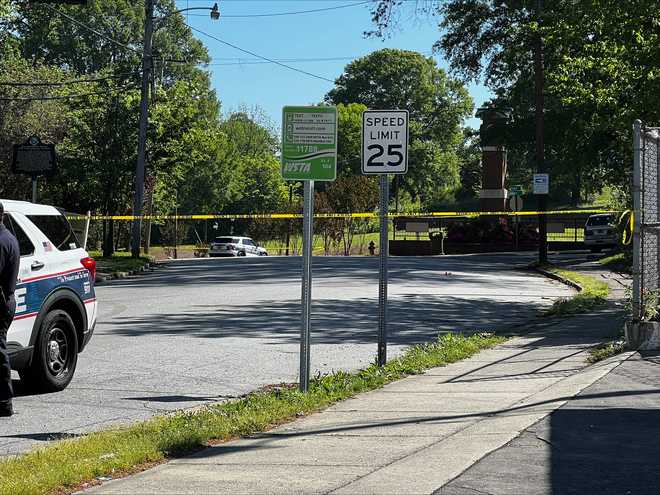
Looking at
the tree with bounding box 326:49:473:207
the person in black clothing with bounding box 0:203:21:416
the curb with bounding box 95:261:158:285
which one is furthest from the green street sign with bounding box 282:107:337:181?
the tree with bounding box 326:49:473:207

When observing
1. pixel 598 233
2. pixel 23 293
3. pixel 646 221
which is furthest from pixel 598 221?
pixel 23 293

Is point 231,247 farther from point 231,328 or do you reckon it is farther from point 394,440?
point 394,440

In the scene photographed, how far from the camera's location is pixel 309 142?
406 inches

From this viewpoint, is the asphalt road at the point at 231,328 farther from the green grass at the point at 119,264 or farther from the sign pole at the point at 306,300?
the green grass at the point at 119,264

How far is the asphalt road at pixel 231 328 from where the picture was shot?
1023 cm

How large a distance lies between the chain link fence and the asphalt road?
343 cm

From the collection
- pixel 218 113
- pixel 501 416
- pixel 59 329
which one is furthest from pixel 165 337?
pixel 218 113

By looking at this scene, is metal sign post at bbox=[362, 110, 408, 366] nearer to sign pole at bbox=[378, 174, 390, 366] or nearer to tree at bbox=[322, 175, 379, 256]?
sign pole at bbox=[378, 174, 390, 366]

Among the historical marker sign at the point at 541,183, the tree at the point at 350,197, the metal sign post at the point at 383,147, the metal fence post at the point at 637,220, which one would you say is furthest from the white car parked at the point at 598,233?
the metal sign post at the point at 383,147

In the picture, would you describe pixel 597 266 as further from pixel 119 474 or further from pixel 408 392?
pixel 119 474

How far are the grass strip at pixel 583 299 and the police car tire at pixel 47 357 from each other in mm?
10456

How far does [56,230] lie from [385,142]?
146 inches

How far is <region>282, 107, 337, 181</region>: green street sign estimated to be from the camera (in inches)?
403

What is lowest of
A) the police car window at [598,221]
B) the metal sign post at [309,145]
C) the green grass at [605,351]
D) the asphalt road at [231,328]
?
the asphalt road at [231,328]
